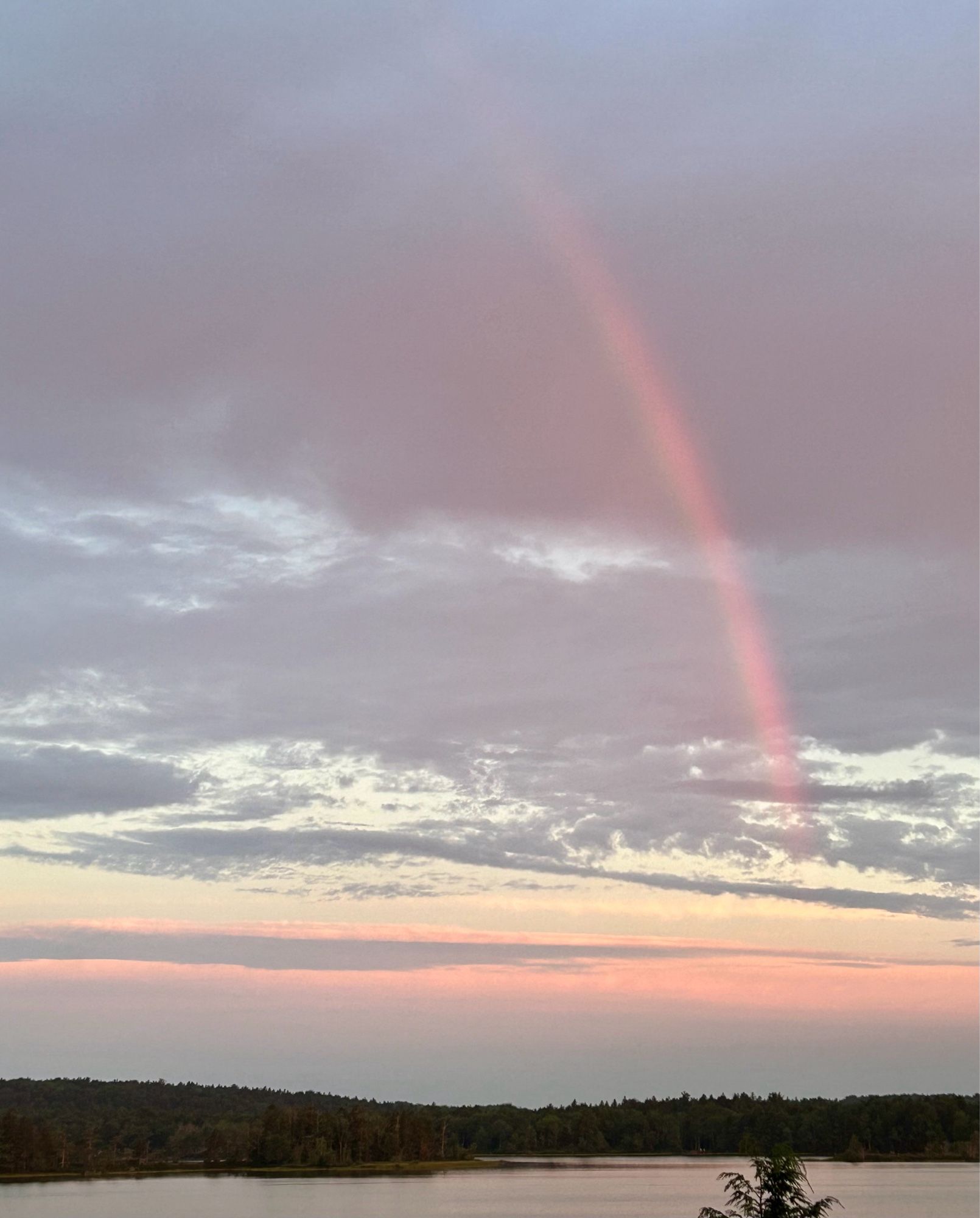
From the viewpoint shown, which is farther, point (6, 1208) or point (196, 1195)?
point (196, 1195)

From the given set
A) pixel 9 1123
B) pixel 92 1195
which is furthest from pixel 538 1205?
pixel 9 1123

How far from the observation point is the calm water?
128 meters

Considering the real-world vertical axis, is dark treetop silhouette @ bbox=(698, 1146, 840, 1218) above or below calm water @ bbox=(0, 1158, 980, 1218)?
above

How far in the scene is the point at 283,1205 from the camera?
14262 centimetres

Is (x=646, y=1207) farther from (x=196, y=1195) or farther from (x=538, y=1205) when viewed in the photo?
(x=196, y=1195)

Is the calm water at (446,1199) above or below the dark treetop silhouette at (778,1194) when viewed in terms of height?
below

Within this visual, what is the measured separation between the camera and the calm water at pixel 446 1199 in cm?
12762

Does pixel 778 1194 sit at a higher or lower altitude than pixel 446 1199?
higher

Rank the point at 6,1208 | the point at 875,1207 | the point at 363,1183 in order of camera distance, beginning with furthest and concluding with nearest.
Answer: the point at 363,1183, the point at 6,1208, the point at 875,1207

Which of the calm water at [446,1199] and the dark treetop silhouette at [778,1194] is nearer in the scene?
the dark treetop silhouette at [778,1194]

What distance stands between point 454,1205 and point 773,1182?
122m

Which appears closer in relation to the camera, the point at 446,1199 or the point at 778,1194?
the point at 778,1194

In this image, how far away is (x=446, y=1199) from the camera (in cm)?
15612

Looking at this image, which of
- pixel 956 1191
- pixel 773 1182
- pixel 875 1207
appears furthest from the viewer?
pixel 956 1191
